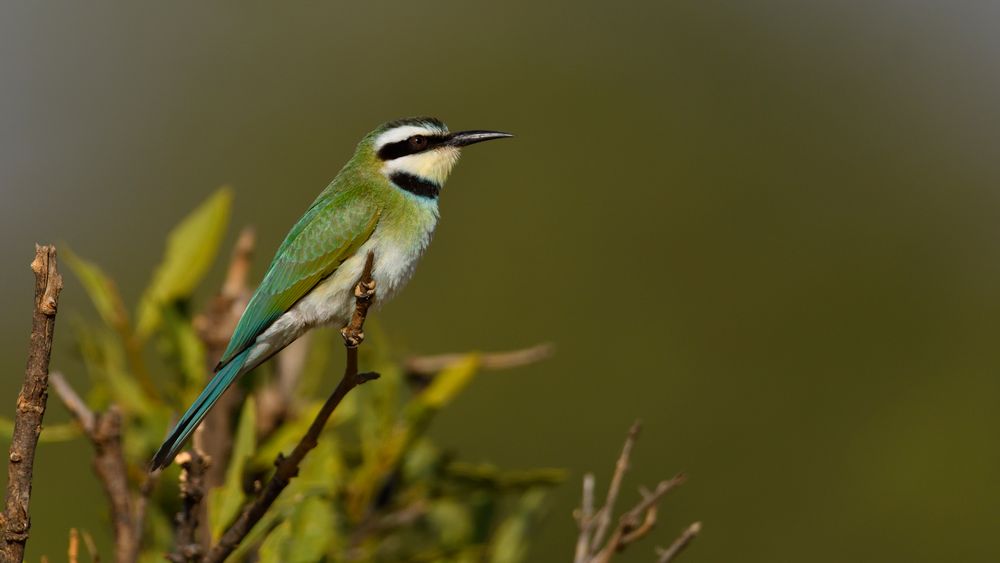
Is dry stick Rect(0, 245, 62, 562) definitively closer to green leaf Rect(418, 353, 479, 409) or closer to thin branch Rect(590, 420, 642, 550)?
thin branch Rect(590, 420, 642, 550)

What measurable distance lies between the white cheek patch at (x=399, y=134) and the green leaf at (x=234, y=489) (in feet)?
3.42

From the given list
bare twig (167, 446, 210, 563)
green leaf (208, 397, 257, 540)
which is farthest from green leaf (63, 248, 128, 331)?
bare twig (167, 446, 210, 563)

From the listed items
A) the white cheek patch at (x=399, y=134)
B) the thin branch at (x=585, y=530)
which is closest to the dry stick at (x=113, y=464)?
the thin branch at (x=585, y=530)

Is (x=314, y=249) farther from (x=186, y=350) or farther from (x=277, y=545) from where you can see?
(x=277, y=545)

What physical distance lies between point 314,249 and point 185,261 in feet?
1.00

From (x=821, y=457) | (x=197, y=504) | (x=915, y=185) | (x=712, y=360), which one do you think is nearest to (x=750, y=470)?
(x=821, y=457)

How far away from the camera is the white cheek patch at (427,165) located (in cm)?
281

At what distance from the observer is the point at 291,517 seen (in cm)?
182

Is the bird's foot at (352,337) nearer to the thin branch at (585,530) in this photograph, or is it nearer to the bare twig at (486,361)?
the bare twig at (486,361)

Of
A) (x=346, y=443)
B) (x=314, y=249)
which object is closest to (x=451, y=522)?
(x=346, y=443)

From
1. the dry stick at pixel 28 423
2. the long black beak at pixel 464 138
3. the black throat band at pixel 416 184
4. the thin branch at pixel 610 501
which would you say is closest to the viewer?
the dry stick at pixel 28 423

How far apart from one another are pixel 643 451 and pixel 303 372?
2481mm

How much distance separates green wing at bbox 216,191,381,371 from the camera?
8.19ft

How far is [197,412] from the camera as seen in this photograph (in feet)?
6.55
